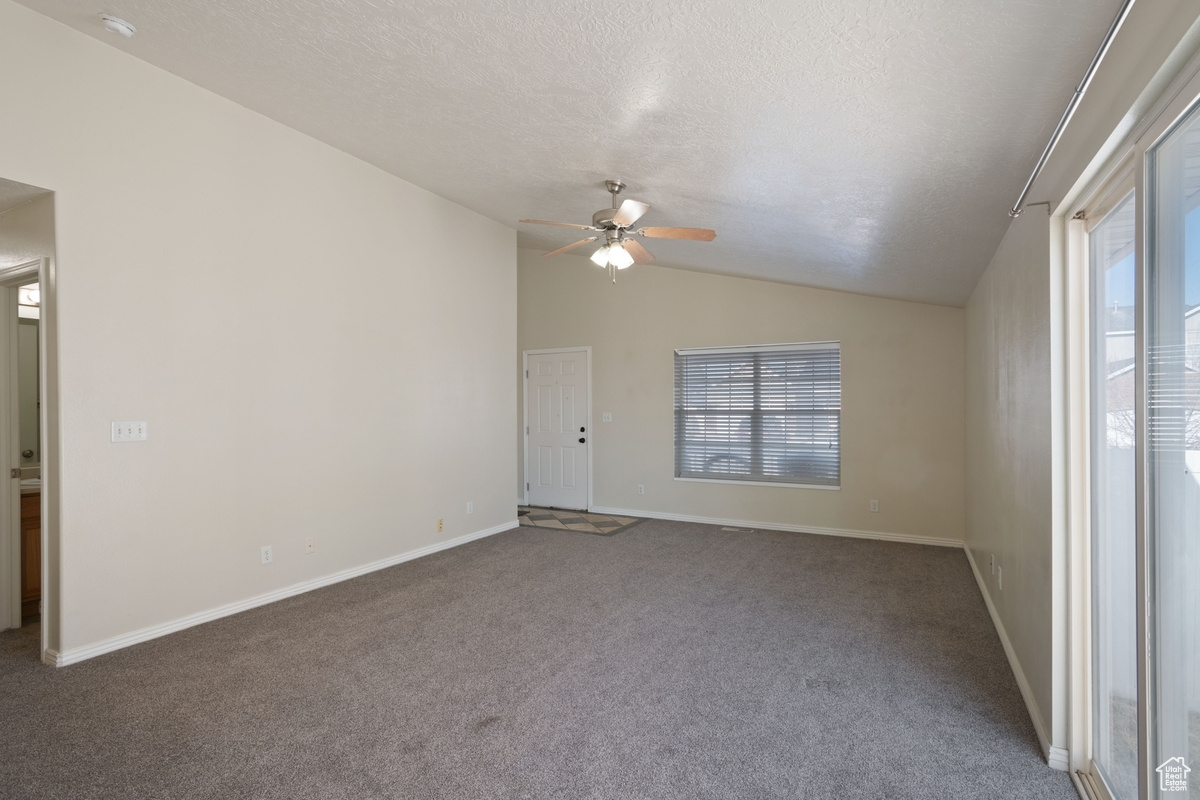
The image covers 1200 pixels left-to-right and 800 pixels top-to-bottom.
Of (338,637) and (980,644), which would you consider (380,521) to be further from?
(980,644)

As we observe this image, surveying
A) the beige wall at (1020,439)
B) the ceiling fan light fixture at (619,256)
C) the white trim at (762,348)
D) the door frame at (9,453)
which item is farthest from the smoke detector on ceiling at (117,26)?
the white trim at (762,348)

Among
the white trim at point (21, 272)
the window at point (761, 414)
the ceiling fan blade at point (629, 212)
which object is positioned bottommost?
the window at point (761, 414)

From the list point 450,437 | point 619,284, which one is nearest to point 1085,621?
point 450,437

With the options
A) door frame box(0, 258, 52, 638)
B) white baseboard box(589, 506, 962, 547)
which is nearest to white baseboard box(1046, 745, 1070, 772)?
white baseboard box(589, 506, 962, 547)

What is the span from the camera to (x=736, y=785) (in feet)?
6.66

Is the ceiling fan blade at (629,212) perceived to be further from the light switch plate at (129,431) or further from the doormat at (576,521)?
the doormat at (576,521)

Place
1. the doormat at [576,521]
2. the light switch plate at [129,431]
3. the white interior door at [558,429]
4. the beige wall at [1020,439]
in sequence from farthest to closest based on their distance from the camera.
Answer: the white interior door at [558,429] → the doormat at [576,521] → the light switch plate at [129,431] → the beige wall at [1020,439]

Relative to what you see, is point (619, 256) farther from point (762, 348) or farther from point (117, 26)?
point (762, 348)

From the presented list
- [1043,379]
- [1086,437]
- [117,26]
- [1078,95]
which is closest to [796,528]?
[1043,379]

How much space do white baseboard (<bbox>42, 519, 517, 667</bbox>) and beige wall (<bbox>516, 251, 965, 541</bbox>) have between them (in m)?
2.52

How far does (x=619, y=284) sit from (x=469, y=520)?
3.17m

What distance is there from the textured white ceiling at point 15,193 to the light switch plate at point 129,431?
3.82ft

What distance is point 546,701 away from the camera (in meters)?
2.62

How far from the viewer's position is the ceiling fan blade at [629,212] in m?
3.36
